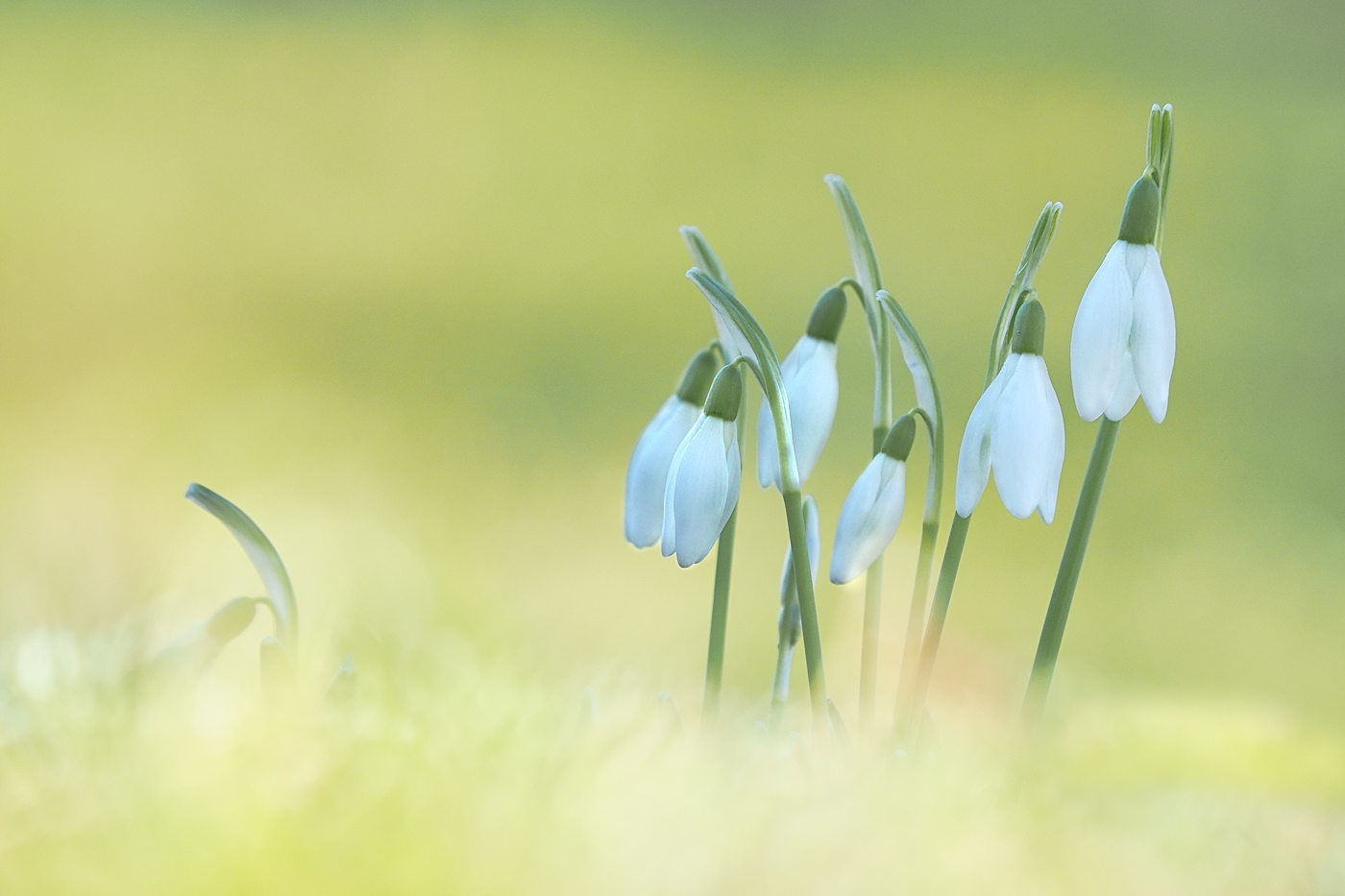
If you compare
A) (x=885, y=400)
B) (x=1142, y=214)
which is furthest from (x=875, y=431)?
(x=1142, y=214)

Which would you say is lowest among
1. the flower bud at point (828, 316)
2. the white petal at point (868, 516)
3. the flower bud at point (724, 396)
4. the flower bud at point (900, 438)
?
the white petal at point (868, 516)

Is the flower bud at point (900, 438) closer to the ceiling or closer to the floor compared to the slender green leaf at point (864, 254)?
closer to the floor

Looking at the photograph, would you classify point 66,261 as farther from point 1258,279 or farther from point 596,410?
point 1258,279

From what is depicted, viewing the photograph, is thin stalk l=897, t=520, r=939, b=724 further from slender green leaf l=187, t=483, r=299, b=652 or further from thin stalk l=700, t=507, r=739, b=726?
slender green leaf l=187, t=483, r=299, b=652

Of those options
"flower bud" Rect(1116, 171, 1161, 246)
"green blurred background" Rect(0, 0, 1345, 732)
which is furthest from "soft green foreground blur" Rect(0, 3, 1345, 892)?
"flower bud" Rect(1116, 171, 1161, 246)

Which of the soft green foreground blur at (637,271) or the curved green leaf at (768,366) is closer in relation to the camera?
the curved green leaf at (768,366)

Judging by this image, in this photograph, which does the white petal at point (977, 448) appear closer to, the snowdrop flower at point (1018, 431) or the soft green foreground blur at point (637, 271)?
the snowdrop flower at point (1018, 431)

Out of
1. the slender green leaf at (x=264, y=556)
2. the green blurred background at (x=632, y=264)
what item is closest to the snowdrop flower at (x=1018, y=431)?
the slender green leaf at (x=264, y=556)
